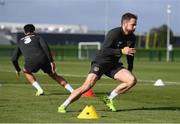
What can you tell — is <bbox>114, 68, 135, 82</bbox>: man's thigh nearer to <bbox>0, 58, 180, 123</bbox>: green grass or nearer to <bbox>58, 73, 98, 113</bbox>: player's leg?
<bbox>58, 73, 98, 113</bbox>: player's leg

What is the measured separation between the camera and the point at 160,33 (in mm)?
133125

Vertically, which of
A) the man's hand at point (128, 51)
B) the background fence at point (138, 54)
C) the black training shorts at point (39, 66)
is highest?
the man's hand at point (128, 51)

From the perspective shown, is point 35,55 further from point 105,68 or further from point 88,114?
point 88,114

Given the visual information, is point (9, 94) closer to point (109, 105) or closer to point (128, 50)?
point (109, 105)

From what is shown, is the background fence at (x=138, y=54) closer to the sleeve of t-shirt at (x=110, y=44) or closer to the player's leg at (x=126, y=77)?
the player's leg at (x=126, y=77)

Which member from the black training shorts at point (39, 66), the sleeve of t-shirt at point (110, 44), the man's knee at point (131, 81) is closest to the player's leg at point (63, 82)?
the black training shorts at point (39, 66)

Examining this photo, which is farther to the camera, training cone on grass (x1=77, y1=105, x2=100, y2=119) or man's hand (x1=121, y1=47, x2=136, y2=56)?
man's hand (x1=121, y1=47, x2=136, y2=56)

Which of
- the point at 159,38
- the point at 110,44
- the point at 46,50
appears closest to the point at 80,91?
the point at 110,44

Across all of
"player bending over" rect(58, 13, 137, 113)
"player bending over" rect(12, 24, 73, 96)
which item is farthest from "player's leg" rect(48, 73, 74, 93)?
"player bending over" rect(58, 13, 137, 113)

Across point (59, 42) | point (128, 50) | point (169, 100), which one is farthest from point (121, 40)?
point (59, 42)

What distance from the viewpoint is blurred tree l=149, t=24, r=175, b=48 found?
124863 millimetres

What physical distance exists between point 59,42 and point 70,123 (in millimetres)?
107110

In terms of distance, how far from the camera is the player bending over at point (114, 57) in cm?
1210

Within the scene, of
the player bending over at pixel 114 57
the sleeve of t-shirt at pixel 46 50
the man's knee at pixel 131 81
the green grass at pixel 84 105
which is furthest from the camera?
the sleeve of t-shirt at pixel 46 50
